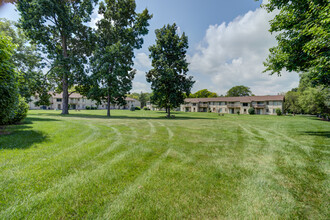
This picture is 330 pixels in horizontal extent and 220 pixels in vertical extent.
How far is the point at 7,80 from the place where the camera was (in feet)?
21.2

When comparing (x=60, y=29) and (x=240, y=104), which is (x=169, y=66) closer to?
(x=60, y=29)

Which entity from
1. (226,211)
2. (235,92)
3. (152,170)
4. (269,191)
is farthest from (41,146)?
(235,92)

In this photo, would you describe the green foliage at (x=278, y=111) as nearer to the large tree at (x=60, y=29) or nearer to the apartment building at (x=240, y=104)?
the apartment building at (x=240, y=104)

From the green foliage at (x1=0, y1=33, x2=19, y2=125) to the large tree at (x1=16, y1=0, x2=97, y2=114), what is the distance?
18.6 meters

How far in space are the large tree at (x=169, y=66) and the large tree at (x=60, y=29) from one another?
43.8 ft

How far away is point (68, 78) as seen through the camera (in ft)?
81.3

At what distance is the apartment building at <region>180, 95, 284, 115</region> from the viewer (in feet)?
172

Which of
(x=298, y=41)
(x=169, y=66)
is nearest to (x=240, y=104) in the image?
(x=169, y=66)

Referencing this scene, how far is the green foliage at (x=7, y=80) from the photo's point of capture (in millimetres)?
6117

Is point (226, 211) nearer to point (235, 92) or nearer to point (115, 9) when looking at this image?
point (115, 9)

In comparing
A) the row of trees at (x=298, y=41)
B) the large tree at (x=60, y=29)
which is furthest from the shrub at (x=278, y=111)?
the large tree at (x=60, y=29)

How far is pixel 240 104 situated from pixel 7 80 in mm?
67338

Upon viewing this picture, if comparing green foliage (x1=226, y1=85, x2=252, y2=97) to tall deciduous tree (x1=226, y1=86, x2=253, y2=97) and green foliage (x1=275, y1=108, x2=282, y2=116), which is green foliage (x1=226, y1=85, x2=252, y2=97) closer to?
tall deciduous tree (x1=226, y1=86, x2=253, y2=97)

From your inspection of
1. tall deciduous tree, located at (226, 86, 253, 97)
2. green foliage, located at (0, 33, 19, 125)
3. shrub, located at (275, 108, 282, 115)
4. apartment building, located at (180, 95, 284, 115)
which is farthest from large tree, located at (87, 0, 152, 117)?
tall deciduous tree, located at (226, 86, 253, 97)
